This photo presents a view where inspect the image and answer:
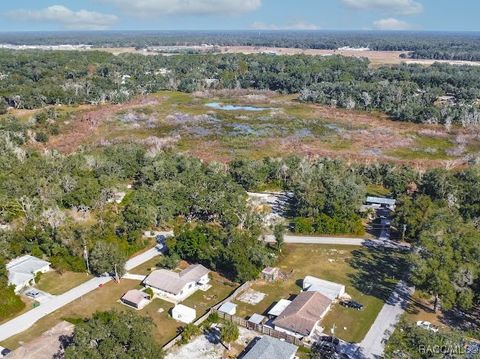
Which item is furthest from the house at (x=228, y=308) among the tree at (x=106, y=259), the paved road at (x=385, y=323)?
the tree at (x=106, y=259)

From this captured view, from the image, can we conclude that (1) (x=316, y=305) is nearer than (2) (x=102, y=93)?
Yes

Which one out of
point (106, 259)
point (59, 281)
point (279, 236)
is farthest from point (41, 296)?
point (279, 236)

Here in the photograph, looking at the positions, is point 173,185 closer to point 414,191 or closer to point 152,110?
point 414,191

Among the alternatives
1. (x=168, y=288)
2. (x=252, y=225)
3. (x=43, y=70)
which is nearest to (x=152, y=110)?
(x=43, y=70)

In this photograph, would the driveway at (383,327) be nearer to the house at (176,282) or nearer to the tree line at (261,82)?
the house at (176,282)

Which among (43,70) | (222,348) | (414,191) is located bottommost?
(222,348)

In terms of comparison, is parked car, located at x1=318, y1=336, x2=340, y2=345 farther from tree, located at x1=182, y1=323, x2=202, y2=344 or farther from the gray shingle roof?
the gray shingle roof
